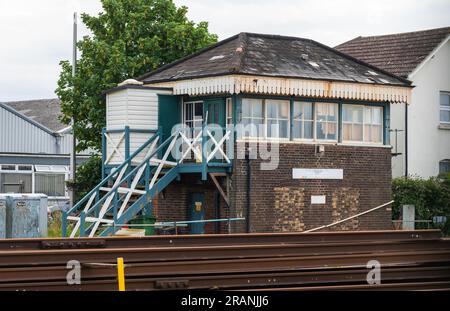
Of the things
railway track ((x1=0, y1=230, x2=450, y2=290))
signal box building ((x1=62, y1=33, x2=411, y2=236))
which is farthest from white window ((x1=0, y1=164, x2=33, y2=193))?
railway track ((x1=0, y1=230, x2=450, y2=290))

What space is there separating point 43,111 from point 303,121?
1585 inches

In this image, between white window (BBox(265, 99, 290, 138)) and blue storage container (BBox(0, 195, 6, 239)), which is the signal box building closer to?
white window (BBox(265, 99, 290, 138))

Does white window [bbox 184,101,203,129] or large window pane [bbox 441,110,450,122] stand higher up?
large window pane [bbox 441,110,450,122]

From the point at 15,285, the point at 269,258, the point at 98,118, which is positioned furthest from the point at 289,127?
the point at 15,285

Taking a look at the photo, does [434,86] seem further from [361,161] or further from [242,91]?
[242,91]

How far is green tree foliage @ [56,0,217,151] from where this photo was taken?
38.5m

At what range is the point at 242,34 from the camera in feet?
99.4

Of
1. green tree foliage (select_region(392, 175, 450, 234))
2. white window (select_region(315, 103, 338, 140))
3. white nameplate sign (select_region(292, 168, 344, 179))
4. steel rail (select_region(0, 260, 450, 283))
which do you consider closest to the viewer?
steel rail (select_region(0, 260, 450, 283))

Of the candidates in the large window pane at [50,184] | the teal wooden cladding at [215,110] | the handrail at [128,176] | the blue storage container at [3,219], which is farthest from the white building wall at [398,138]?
the large window pane at [50,184]

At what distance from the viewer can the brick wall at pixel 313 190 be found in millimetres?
27547

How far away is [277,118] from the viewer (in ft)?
93.0

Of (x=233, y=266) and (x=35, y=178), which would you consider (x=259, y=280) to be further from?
(x=35, y=178)

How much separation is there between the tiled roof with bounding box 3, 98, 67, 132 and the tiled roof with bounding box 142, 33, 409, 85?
106 feet

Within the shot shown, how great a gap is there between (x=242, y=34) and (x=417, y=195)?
8.42 m
